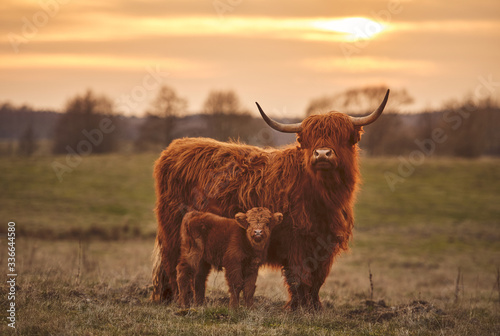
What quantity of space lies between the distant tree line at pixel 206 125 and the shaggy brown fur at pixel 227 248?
3862 cm

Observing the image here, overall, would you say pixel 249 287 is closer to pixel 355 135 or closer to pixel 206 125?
pixel 355 135

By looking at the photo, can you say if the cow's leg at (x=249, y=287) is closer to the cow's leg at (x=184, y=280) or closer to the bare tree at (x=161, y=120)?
the cow's leg at (x=184, y=280)

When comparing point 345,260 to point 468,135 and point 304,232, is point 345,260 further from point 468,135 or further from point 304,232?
point 468,135

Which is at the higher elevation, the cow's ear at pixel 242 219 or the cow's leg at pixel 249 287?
the cow's ear at pixel 242 219

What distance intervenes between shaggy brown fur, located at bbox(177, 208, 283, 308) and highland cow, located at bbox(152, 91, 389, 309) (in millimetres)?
250

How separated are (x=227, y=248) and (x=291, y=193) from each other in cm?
117

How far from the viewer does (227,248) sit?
6.36 metres

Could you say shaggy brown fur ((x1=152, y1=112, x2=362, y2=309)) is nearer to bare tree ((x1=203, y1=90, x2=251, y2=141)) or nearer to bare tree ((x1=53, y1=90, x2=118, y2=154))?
bare tree ((x1=203, y1=90, x2=251, y2=141))

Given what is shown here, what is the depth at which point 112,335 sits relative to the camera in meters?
5.00

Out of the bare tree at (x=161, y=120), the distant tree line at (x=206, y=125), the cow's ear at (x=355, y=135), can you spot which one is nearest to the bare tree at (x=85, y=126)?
the distant tree line at (x=206, y=125)

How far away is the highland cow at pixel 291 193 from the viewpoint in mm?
6598

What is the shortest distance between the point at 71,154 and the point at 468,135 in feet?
139

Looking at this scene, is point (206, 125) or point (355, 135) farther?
point (206, 125)

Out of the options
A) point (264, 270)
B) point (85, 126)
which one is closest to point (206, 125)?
point (85, 126)
